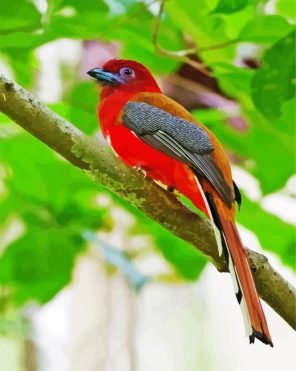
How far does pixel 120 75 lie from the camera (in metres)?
0.79

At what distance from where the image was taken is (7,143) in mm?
966

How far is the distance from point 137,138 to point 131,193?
4.2 inches

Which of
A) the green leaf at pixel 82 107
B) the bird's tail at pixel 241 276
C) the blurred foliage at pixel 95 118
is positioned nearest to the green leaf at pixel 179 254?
the blurred foliage at pixel 95 118

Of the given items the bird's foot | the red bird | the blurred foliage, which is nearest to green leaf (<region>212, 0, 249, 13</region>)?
the blurred foliage

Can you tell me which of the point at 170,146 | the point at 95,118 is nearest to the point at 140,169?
the point at 170,146

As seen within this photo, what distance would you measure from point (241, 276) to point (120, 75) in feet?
0.93

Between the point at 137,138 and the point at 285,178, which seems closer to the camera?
the point at 137,138

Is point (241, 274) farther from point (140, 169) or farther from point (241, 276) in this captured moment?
point (140, 169)

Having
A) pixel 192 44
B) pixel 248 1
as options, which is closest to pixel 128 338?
pixel 192 44

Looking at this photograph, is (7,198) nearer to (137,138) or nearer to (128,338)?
(137,138)

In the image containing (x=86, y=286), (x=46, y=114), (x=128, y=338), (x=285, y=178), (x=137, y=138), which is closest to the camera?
(x=46, y=114)

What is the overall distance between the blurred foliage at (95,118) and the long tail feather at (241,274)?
0.71ft

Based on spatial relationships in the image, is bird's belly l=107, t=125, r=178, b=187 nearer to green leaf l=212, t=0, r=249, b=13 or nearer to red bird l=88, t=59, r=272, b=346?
red bird l=88, t=59, r=272, b=346

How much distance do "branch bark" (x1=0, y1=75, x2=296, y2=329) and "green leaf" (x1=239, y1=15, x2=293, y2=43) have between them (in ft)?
0.91
